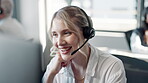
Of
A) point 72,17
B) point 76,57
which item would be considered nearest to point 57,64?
point 76,57

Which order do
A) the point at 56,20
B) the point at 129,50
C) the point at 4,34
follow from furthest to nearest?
1. the point at 129,50
2. the point at 56,20
3. the point at 4,34

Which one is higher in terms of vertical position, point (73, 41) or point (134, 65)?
point (73, 41)

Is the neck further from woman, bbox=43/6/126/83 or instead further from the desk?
the desk

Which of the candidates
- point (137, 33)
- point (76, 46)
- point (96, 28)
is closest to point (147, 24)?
point (137, 33)

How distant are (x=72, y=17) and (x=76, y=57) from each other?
0.54 ft

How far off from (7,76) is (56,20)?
21 centimetres

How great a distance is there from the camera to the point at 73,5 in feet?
2.16

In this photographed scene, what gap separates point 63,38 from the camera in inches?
23.5

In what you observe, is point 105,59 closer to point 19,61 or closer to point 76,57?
point 76,57

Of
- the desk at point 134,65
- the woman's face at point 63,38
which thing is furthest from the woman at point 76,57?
the desk at point 134,65

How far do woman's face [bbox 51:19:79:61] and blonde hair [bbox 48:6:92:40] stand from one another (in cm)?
1

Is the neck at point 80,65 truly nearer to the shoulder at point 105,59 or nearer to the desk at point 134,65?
the shoulder at point 105,59

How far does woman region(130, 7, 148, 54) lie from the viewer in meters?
0.71

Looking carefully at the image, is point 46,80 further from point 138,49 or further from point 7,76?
point 138,49
